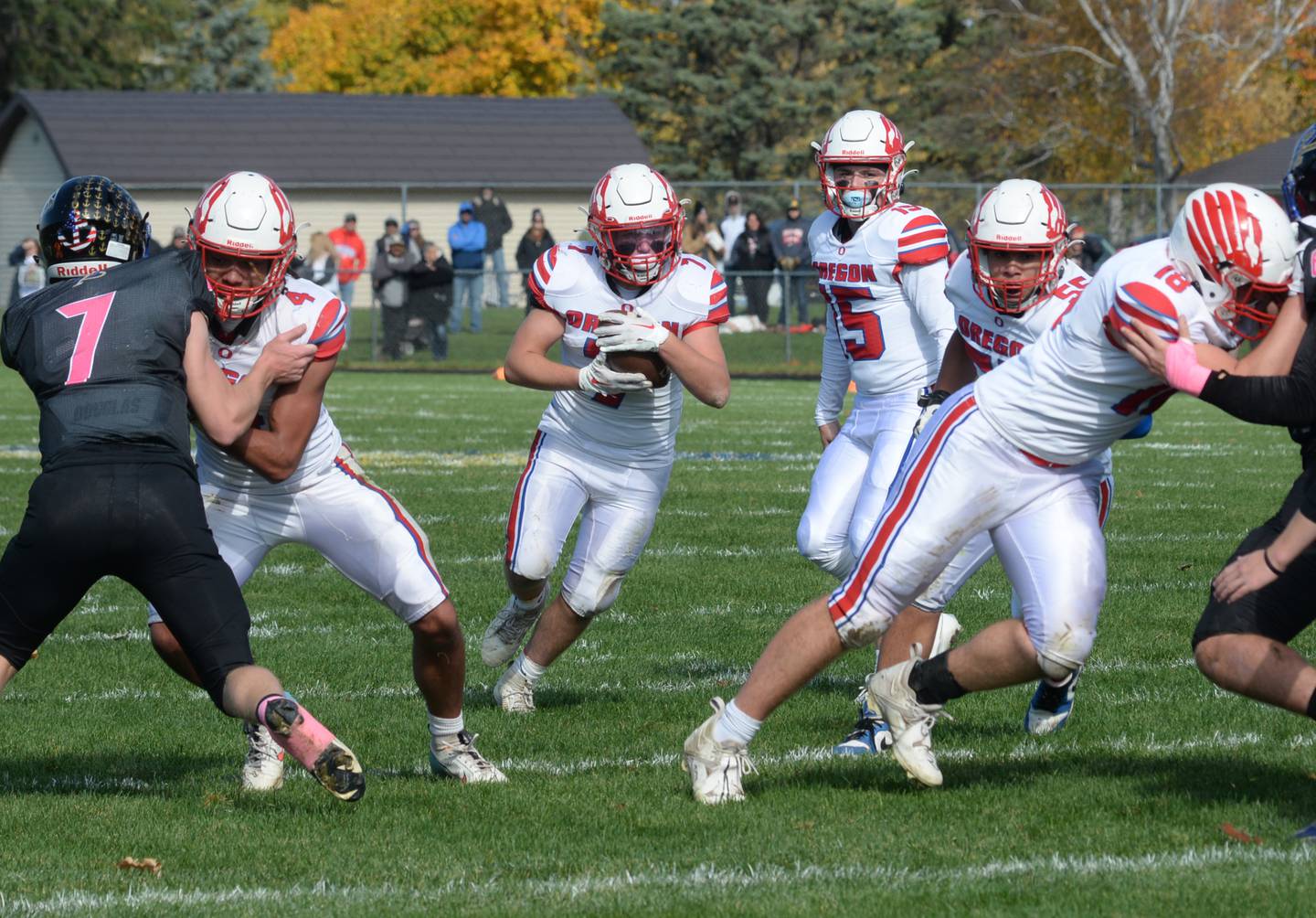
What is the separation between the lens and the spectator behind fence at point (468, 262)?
76.0 ft

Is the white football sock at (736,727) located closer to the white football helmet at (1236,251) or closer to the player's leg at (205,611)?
the player's leg at (205,611)

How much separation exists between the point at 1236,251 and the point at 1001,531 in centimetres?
98

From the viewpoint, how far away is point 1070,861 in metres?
4.05

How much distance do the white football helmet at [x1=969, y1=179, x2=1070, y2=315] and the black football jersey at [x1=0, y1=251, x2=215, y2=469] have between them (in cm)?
229

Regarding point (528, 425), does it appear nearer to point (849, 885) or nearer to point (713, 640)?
point (713, 640)

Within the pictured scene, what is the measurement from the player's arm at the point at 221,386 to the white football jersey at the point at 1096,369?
1.84m

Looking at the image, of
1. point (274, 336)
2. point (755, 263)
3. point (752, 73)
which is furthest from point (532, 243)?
point (274, 336)

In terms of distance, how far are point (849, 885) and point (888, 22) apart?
38554mm

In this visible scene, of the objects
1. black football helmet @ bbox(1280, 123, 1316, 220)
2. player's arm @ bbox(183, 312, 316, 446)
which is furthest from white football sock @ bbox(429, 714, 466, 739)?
black football helmet @ bbox(1280, 123, 1316, 220)

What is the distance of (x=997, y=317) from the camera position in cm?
551

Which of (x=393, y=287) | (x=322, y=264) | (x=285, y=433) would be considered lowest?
(x=322, y=264)

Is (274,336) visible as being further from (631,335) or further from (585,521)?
(585,521)

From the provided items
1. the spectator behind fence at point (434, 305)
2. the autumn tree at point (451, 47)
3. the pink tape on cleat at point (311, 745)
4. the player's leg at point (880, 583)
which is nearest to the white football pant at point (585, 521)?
the player's leg at point (880, 583)

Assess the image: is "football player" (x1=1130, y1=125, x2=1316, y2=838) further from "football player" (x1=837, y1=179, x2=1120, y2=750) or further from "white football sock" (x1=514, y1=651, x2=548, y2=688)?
"white football sock" (x1=514, y1=651, x2=548, y2=688)
